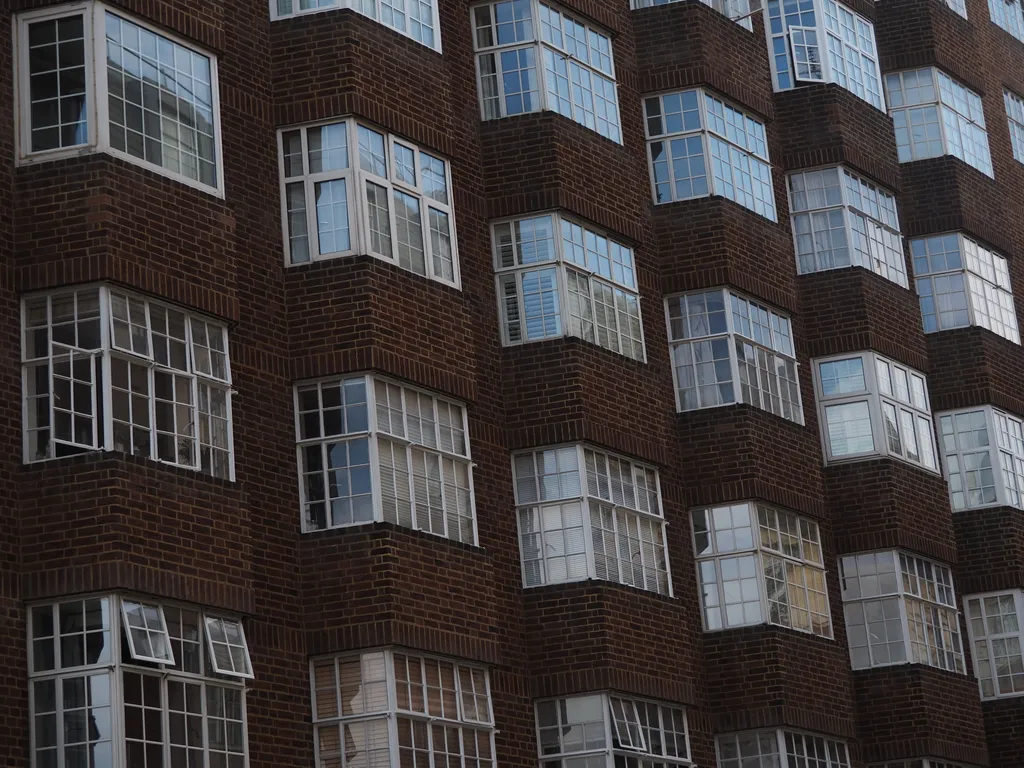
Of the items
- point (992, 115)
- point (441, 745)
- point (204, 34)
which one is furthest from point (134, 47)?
point (992, 115)

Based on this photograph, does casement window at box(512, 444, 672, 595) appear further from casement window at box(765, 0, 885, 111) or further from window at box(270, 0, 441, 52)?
casement window at box(765, 0, 885, 111)

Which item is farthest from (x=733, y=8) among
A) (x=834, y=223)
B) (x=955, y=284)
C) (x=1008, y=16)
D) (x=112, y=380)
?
(x=112, y=380)

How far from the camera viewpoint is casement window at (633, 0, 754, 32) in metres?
33.2

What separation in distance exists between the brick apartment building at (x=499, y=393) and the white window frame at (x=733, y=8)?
9cm

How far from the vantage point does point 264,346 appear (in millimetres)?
23656

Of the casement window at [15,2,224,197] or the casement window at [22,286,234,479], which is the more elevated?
the casement window at [15,2,224,197]

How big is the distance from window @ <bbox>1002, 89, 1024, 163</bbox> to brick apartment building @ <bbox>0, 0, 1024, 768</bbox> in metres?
4.14

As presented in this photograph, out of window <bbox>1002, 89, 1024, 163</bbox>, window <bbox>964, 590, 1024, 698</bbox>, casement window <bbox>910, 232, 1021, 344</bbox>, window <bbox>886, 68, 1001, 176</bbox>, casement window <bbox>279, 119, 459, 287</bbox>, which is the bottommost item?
window <bbox>964, 590, 1024, 698</bbox>

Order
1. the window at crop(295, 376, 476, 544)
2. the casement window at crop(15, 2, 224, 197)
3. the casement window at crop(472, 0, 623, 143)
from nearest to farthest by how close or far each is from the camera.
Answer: the casement window at crop(15, 2, 224, 197) → the window at crop(295, 376, 476, 544) → the casement window at crop(472, 0, 623, 143)

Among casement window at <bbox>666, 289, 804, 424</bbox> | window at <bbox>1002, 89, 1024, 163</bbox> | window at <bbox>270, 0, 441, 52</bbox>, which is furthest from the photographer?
window at <bbox>1002, 89, 1024, 163</bbox>

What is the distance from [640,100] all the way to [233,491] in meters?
12.7

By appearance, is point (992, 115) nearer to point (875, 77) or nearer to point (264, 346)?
point (875, 77)

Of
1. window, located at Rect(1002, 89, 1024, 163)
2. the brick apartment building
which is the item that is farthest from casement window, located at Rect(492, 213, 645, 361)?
window, located at Rect(1002, 89, 1024, 163)

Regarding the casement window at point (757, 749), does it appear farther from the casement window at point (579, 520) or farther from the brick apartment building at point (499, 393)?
the casement window at point (579, 520)
